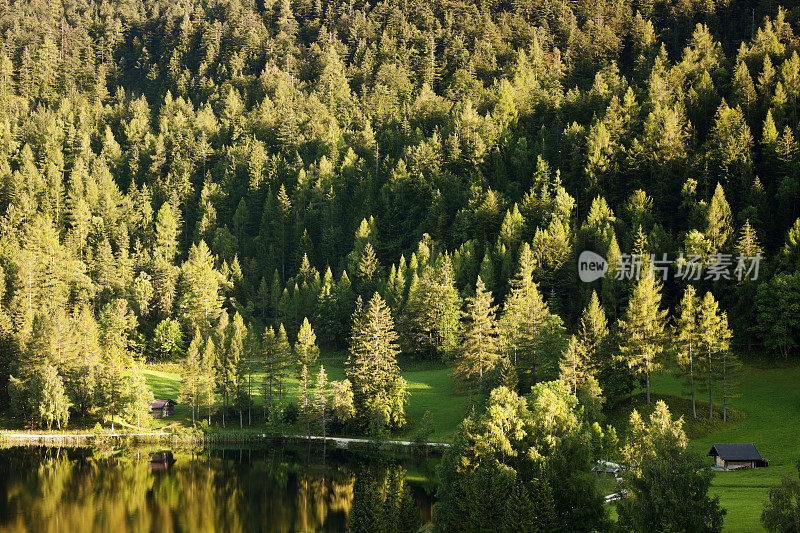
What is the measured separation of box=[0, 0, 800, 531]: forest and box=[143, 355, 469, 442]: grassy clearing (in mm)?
2016

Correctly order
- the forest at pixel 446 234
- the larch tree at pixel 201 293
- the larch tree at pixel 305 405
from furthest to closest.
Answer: the larch tree at pixel 201 293 → the larch tree at pixel 305 405 → the forest at pixel 446 234

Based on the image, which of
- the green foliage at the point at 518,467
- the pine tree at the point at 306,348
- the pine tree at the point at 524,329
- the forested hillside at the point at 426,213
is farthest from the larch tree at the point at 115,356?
the green foliage at the point at 518,467

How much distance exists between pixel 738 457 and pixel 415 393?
39377mm

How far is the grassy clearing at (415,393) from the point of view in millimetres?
83544

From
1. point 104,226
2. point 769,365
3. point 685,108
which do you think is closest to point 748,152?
point 685,108

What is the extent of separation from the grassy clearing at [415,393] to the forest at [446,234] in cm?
202

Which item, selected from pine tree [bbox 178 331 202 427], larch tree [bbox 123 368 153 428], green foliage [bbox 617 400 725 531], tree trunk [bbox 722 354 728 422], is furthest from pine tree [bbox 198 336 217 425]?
green foliage [bbox 617 400 725 531]

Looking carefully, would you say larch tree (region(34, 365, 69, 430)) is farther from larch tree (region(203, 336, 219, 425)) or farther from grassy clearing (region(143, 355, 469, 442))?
larch tree (region(203, 336, 219, 425))

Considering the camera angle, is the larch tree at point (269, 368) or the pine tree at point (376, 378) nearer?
the pine tree at point (376, 378)

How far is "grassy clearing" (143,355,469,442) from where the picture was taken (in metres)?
83.5

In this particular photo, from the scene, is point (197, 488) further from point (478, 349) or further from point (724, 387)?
point (724, 387)

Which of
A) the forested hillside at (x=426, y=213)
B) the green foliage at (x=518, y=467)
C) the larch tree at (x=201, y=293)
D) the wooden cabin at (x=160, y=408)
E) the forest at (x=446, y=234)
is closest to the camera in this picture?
the green foliage at (x=518, y=467)

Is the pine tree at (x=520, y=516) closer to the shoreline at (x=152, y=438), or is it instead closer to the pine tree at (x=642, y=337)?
the pine tree at (x=642, y=337)

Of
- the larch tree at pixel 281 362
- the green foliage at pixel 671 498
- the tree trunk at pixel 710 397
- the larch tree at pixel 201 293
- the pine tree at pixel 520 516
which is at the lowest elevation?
the pine tree at pixel 520 516
